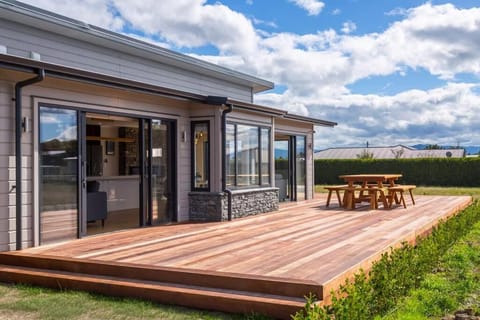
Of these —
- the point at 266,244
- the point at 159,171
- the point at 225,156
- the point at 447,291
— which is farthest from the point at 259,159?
the point at 447,291

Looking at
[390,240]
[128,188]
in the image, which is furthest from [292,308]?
[128,188]

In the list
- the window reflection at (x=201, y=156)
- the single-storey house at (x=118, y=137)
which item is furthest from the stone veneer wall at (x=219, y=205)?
the window reflection at (x=201, y=156)

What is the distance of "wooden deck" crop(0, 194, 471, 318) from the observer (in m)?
4.47

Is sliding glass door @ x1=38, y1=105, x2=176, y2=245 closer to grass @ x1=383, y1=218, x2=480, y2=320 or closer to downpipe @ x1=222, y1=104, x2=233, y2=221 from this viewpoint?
downpipe @ x1=222, y1=104, x2=233, y2=221

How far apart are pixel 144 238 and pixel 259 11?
304 inches

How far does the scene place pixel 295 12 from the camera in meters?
12.8

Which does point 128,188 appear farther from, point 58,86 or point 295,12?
point 295,12

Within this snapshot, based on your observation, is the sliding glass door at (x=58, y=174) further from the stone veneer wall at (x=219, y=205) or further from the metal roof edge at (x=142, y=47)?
the stone veneer wall at (x=219, y=205)

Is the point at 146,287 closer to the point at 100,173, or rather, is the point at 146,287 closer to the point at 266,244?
the point at 266,244

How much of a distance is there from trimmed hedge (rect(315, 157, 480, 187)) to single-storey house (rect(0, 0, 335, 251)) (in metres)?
10.2

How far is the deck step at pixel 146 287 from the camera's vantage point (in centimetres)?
419

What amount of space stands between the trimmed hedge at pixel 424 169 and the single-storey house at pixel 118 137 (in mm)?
10213

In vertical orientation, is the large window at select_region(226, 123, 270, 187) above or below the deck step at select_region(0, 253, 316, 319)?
above

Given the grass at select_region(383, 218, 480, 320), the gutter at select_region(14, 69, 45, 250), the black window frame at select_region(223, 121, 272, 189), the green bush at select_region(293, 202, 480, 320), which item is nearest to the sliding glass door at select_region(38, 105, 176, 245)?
the gutter at select_region(14, 69, 45, 250)
